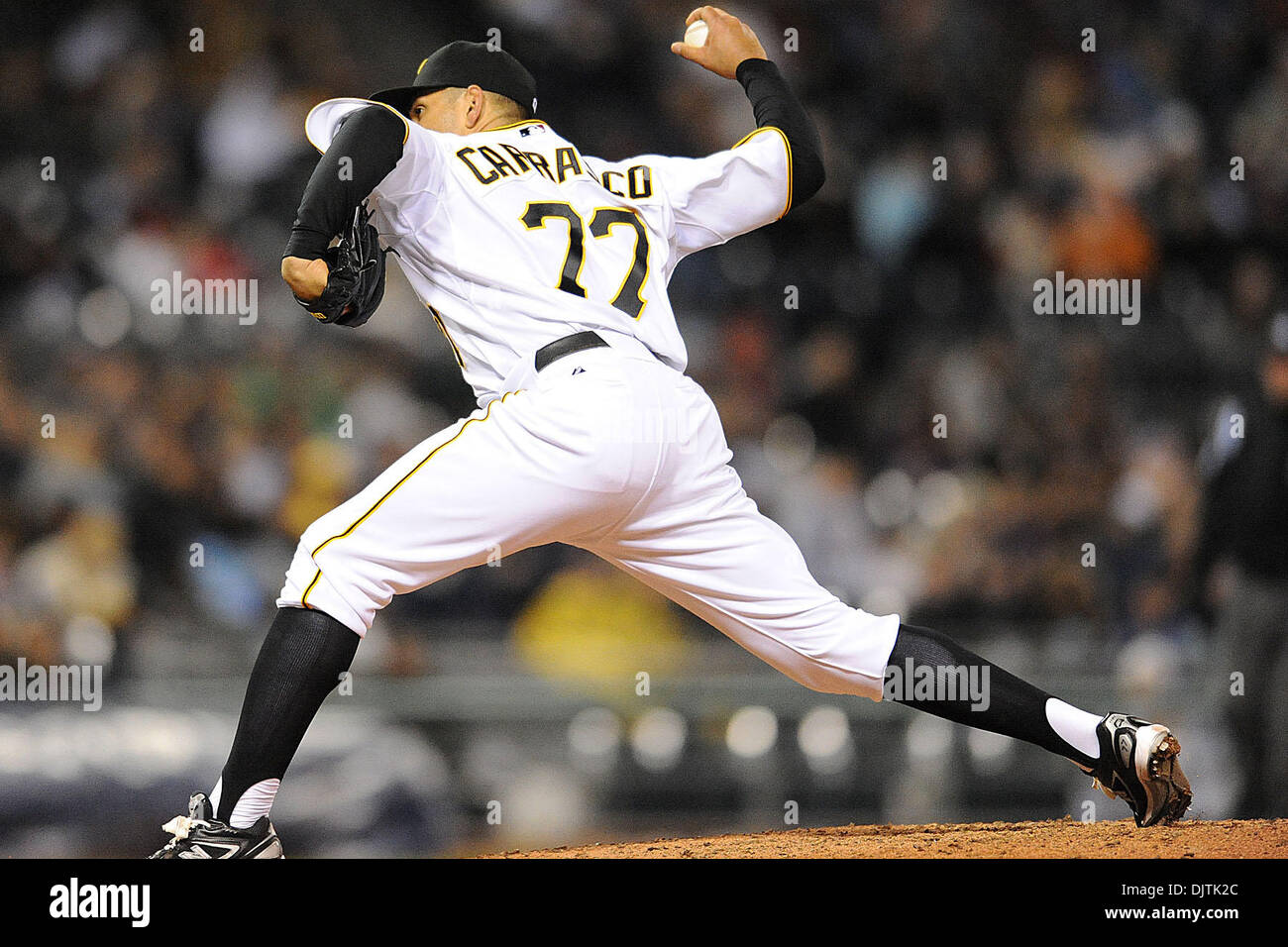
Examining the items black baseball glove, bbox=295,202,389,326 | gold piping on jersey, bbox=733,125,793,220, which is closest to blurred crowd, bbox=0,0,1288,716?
black baseball glove, bbox=295,202,389,326

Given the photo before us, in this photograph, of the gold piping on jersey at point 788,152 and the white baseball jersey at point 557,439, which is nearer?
the white baseball jersey at point 557,439

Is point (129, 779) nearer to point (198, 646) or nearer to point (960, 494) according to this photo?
point (198, 646)

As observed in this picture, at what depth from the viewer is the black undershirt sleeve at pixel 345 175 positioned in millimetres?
2180

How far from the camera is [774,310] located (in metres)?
5.97

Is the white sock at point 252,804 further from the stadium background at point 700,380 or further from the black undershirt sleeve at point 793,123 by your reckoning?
the black undershirt sleeve at point 793,123

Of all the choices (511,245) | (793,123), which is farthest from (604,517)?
(793,123)

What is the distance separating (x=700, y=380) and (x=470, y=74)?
10.3 feet

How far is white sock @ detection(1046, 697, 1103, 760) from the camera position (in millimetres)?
2439

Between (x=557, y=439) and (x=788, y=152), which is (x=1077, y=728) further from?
(x=788, y=152)

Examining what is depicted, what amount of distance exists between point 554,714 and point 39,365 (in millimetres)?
2917

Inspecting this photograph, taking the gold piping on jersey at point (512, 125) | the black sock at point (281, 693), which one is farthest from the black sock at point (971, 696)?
the gold piping on jersey at point (512, 125)

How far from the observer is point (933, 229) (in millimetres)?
6234

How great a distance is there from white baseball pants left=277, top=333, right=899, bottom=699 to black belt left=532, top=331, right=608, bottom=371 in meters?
0.02

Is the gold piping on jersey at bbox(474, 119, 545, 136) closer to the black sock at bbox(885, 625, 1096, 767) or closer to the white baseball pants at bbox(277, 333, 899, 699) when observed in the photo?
the white baseball pants at bbox(277, 333, 899, 699)
